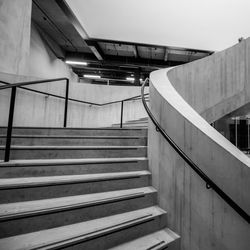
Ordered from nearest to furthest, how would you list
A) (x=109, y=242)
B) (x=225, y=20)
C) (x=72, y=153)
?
(x=109, y=242), (x=72, y=153), (x=225, y=20)

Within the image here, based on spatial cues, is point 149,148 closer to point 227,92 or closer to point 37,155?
point 37,155

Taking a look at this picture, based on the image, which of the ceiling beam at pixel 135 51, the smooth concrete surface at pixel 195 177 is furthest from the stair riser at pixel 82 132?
the ceiling beam at pixel 135 51

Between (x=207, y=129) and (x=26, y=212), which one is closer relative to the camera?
(x=26, y=212)

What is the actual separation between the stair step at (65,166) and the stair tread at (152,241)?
2.48 feet

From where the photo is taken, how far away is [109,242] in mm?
1491

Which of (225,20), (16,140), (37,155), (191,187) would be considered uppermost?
(225,20)

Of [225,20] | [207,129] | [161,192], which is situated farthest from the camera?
[225,20]

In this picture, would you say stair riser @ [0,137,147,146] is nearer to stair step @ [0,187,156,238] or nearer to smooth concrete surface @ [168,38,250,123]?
stair step @ [0,187,156,238]

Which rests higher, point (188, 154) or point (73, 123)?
point (73, 123)

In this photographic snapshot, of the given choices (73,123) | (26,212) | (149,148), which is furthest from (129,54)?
(26,212)

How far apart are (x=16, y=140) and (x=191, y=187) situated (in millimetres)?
2191

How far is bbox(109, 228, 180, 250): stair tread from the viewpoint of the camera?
60.5 inches

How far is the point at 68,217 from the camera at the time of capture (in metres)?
1.52

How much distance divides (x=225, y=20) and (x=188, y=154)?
6.33 m
